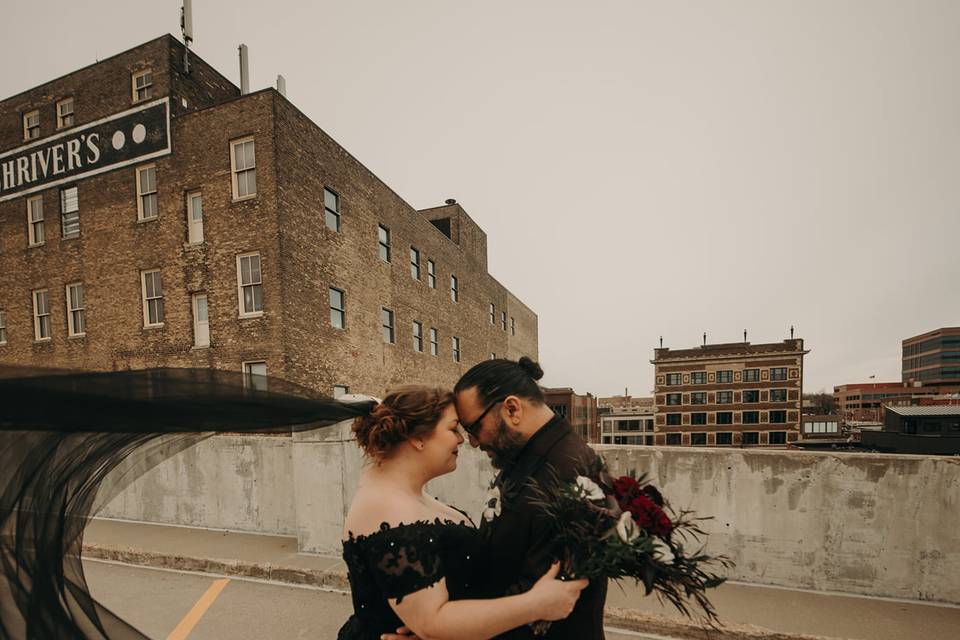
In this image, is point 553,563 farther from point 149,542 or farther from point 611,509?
point 149,542

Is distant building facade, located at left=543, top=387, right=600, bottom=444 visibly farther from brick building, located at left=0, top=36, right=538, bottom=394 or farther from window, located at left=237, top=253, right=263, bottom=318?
window, located at left=237, top=253, right=263, bottom=318

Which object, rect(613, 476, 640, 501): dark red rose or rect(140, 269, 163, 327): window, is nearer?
rect(613, 476, 640, 501): dark red rose

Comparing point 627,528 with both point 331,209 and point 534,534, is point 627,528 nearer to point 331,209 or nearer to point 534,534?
point 534,534

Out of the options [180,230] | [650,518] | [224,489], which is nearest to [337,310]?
[180,230]

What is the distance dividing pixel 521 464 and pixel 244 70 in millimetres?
22241

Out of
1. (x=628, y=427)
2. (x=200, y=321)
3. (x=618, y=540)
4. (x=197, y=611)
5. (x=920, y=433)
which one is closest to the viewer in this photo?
(x=618, y=540)

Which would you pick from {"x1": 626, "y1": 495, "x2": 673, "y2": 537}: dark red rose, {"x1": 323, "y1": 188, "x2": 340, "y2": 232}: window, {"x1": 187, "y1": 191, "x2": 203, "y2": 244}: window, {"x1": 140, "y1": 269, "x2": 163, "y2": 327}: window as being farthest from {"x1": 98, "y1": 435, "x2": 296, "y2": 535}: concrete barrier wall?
{"x1": 323, "y1": 188, "x2": 340, "y2": 232}: window

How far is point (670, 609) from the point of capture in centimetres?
484

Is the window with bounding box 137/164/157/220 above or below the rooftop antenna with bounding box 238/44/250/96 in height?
below

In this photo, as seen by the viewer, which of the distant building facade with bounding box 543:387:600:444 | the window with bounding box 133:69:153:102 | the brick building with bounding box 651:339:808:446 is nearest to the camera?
the window with bounding box 133:69:153:102

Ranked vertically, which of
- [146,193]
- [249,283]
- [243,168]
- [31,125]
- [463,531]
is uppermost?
[31,125]

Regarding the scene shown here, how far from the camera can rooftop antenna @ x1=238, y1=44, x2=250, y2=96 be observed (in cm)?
1842

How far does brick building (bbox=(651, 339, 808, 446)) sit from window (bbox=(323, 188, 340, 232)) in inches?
2741

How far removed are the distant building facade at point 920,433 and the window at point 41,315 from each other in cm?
4172
